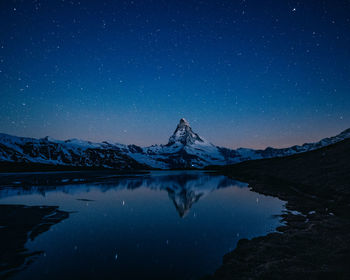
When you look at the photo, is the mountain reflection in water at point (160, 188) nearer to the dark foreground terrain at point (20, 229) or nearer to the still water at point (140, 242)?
the still water at point (140, 242)

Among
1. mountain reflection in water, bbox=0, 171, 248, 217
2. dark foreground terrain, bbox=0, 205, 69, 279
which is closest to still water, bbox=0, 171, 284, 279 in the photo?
dark foreground terrain, bbox=0, 205, 69, 279

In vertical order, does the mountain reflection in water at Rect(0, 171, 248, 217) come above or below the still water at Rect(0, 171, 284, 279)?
above

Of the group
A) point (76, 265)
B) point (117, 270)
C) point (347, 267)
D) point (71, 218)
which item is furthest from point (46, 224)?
point (347, 267)

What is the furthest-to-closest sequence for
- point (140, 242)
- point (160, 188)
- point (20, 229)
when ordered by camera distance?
point (160, 188) < point (20, 229) < point (140, 242)

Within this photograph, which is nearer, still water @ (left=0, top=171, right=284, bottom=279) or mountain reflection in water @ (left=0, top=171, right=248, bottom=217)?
still water @ (left=0, top=171, right=284, bottom=279)

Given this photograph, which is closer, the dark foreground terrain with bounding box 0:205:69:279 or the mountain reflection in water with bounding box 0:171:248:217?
the dark foreground terrain with bounding box 0:205:69:279

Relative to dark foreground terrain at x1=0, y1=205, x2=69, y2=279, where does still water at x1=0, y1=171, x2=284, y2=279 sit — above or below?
below

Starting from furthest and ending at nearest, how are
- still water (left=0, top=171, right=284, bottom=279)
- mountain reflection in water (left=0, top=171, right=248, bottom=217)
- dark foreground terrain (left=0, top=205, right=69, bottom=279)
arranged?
mountain reflection in water (left=0, top=171, right=248, bottom=217) < dark foreground terrain (left=0, top=205, right=69, bottom=279) < still water (left=0, top=171, right=284, bottom=279)

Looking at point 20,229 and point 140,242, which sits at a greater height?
point 20,229

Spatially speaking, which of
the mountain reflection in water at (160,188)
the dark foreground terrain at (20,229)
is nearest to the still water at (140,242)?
the dark foreground terrain at (20,229)

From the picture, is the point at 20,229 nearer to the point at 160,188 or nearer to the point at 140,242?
the point at 140,242

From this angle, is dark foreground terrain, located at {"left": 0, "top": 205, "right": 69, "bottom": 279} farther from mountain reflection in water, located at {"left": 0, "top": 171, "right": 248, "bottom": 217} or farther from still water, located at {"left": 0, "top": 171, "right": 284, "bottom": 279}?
mountain reflection in water, located at {"left": 0, "top": 171, "right": 248, "bottom": 217}

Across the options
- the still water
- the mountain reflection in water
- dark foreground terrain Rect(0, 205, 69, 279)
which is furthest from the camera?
the mountain reflection in water

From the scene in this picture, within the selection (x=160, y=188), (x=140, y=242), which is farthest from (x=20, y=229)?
(x=160, y=188)
